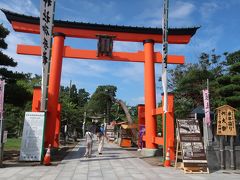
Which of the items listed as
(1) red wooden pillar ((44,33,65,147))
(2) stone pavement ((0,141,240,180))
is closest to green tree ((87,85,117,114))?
(1) red wooden pillar ((44,33,65,147))

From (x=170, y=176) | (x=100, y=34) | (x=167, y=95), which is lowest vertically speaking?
(x=170, y=176)

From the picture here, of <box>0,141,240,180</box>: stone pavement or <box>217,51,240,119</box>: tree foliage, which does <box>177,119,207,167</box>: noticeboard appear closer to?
<box>0,141,240,180</box>: stone pavement

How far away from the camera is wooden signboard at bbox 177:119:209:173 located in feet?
37.4

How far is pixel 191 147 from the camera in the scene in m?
11.9

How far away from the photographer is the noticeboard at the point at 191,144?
37.6 feet

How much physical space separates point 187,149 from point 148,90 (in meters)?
6.15

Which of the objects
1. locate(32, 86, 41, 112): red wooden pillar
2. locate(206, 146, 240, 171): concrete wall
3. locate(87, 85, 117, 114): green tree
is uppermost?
locate(87, 85, 117, 114): green tree

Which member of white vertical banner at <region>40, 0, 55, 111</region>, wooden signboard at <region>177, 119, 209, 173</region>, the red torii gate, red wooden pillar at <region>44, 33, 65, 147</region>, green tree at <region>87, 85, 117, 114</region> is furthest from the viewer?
green tree at <region>87, 85, 117, 114</region>

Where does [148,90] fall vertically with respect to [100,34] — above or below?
below

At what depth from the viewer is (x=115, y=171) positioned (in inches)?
425

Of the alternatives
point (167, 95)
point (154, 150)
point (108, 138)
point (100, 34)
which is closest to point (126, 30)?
point (100, 34)

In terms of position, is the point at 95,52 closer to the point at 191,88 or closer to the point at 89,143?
the point at 89,143

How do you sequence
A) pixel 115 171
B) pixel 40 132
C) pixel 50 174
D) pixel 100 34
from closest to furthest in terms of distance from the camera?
pixel 50 174, pixel 115 171, pixel 40 132, pixel 100 34

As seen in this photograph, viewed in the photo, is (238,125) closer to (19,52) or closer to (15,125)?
(19,52)
